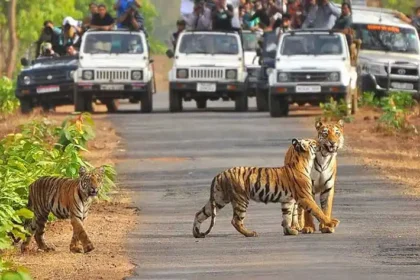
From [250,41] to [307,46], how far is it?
554 cm

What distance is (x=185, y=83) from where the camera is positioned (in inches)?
1474

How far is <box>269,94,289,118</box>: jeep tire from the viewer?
1387 inches

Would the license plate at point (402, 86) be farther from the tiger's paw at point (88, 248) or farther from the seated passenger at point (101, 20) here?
the tiger's paw at point (88, 248)

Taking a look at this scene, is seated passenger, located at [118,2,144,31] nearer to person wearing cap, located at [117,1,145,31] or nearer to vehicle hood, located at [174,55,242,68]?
person wearing cap, located at [117,1,145,31]

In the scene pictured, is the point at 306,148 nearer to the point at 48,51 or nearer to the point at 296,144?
the point at 296,144

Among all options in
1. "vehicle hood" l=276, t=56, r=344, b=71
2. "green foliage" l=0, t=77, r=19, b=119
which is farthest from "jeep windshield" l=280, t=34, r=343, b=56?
"green foliage" l=0, t=77, r=19, b=119

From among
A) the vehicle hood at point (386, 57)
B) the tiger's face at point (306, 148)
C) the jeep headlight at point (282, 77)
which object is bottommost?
the vehicle hood at point (386, 57)

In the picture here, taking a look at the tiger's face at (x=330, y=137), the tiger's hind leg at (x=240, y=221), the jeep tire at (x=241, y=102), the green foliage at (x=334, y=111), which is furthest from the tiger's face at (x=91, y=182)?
the jeep tire at (x=241, y=102)

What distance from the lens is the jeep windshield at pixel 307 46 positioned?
35281 millimetres

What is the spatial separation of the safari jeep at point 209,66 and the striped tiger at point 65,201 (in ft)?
73.7

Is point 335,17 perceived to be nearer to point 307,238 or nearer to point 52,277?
point 307,238

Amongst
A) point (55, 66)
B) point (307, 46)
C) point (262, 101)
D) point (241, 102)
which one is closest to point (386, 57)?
point (262, 101)

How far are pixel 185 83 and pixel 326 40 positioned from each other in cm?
Result: 355

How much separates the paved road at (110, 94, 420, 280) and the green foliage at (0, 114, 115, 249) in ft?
2.71
